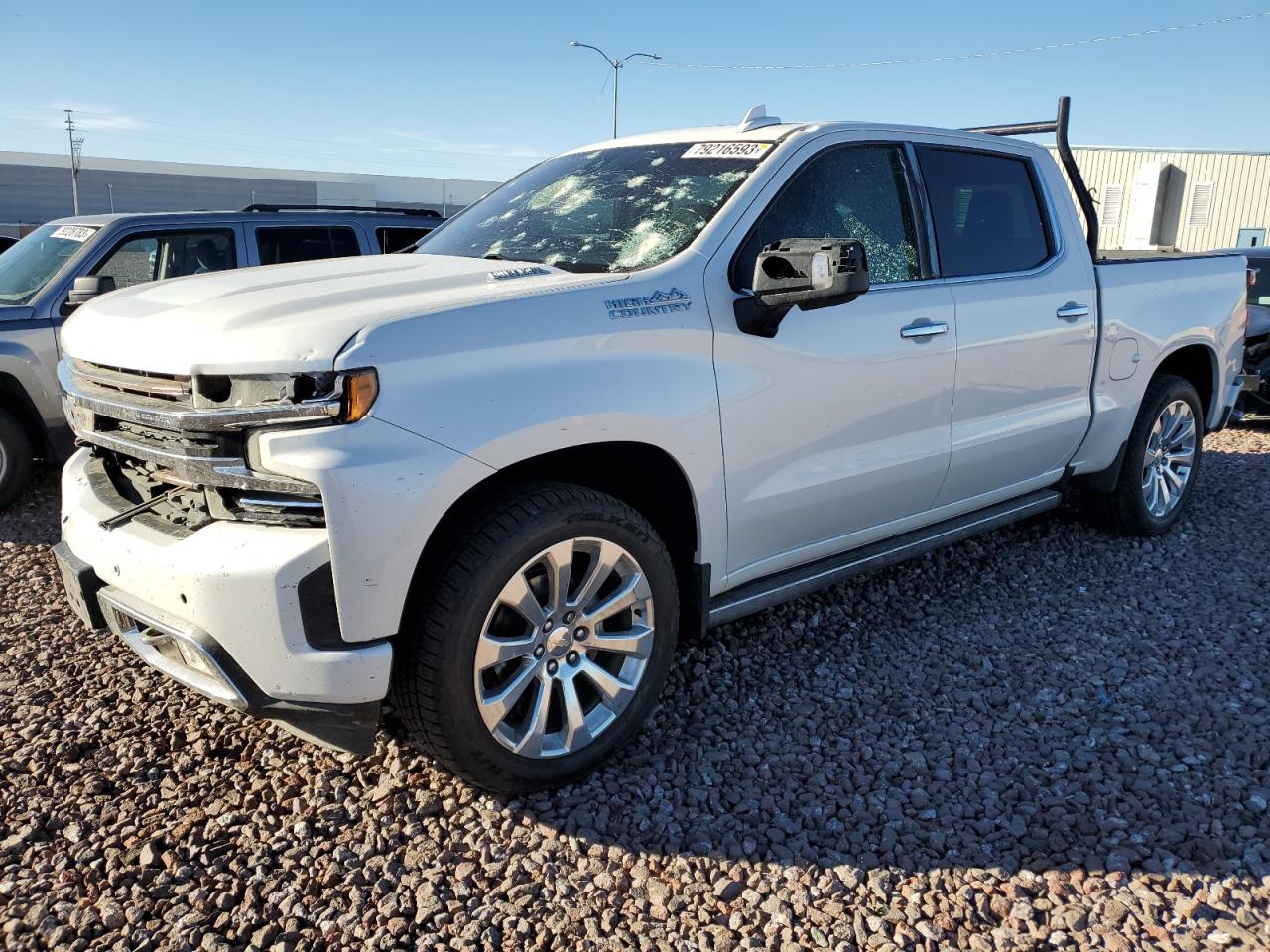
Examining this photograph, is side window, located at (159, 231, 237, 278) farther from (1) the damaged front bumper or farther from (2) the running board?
(2) the running board

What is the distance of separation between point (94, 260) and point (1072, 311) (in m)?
5.66

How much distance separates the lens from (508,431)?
2.59 meters

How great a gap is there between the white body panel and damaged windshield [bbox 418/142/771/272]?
115 millimetres

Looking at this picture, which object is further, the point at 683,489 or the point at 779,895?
the point at 683,489

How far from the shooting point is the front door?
10.4ft

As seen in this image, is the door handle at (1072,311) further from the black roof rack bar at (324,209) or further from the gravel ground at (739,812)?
the black roof rack bar at (324,209)

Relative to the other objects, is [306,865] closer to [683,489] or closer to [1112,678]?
[683,489]

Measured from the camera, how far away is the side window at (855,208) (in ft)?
11.2

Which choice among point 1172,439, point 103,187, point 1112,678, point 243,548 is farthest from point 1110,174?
point 103,187

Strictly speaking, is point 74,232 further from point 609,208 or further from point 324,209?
point 609,208

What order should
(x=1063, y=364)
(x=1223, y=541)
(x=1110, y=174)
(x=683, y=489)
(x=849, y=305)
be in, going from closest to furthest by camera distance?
(x=683, y=489) < (x=849, y=305) < (x=1063, y=364) < (x=1223, y=541) < (x=1110, y=174)

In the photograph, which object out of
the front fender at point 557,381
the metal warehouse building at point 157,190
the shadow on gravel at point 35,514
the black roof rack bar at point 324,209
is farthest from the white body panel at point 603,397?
the metal warehouse building at point 157,190

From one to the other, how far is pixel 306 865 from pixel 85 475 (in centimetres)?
145

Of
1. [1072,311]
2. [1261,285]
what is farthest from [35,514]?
[1261,285]
